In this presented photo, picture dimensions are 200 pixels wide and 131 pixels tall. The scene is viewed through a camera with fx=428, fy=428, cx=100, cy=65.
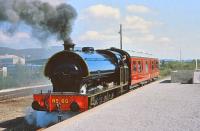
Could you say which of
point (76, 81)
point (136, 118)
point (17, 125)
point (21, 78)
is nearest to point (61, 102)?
point (76, 81)

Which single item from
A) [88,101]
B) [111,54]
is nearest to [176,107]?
[88,101]

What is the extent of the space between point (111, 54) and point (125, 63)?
1955 millimetres

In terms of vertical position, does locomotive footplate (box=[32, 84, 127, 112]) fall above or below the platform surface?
above

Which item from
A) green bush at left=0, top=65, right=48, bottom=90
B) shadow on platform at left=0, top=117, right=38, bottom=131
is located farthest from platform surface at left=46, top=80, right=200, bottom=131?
green bush at left=0, top=65, right=48, bottom=90

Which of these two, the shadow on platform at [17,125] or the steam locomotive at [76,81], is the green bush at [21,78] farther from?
the steam locomotive at [76,81]

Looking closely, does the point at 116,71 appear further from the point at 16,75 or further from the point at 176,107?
the point at 16,75

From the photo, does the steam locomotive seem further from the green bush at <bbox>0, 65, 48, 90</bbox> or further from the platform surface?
the green bush at <bbox>0, 65, 48, 90</bbox>

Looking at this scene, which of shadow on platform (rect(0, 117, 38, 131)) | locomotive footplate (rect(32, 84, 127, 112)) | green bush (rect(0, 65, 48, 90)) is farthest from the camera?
green bush (rect(0, 65, 48, 90))

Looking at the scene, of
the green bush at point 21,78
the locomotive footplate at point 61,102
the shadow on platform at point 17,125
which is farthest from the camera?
the green bush at point 21,78

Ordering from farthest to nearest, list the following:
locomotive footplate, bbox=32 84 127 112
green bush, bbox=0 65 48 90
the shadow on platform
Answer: green bush, bbox=0 65 48 90
the shadow on platform
locomotive footplate, bbox=32 84 127 112

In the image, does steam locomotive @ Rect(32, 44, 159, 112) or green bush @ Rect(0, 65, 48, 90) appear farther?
green bush @ Rect(0, 65, 48, 90)

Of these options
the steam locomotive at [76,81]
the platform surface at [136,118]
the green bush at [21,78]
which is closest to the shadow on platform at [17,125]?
the steam locomotive at [76,81]

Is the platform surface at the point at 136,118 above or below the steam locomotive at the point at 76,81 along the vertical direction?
below

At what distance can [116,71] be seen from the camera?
2052 centimetres
